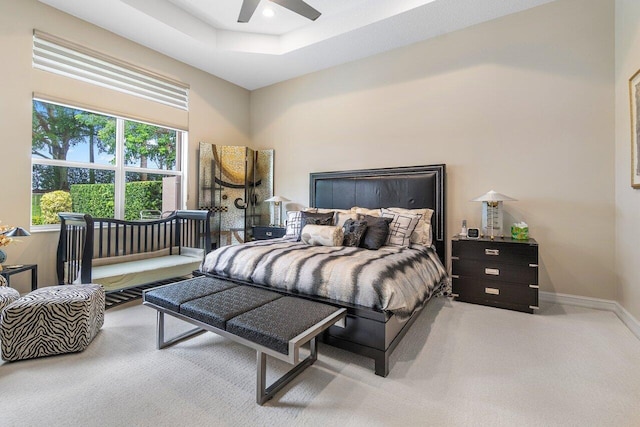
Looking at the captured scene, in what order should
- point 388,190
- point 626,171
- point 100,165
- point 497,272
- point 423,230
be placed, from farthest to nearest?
1. point 388,190
2. point 100,165
3. point 423,230
4. point 497,272
5. point 626,171

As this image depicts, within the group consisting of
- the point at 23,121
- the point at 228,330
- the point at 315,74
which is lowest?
the point at 228,330

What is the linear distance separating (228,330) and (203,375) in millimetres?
393

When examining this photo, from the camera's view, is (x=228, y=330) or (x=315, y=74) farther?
(x=315, y=74)

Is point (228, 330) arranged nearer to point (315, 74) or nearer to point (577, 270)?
point (577, 270)

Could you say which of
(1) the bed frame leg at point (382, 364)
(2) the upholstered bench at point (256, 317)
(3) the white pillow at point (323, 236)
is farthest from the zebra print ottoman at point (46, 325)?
(1) the bed frame leg at point (382, 364)

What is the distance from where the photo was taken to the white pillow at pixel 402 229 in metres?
3.16

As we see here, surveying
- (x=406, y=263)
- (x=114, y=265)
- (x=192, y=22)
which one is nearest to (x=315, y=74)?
(x=192, y=22)

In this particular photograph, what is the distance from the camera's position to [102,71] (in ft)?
11.7

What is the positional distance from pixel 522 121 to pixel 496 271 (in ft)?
5.68

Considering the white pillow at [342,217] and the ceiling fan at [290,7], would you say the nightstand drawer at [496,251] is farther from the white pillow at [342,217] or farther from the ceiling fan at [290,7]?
the ceiling fan at [290,7]

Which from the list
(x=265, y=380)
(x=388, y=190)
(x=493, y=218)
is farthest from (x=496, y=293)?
(x=265, y=380)

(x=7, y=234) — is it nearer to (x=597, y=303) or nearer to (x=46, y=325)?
(x=46, y=325)

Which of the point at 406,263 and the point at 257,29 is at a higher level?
the point at 257,29

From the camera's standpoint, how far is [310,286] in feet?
7.03
